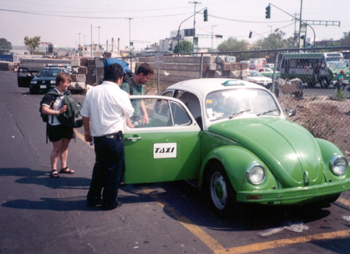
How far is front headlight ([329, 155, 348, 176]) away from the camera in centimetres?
408

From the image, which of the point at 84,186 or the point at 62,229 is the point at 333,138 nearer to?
the point at 84,186

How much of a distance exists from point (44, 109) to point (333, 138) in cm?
689

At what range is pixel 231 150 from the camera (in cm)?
411

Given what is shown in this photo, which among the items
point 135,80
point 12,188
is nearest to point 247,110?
point 135,80

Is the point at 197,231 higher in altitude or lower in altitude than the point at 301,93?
lower

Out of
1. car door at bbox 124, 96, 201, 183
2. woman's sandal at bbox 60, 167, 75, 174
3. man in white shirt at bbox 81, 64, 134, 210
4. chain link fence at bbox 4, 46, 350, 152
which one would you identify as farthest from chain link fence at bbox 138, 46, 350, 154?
woman's sandal at bbox 60, 167, 75, 174

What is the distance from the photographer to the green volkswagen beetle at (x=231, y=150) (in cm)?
382

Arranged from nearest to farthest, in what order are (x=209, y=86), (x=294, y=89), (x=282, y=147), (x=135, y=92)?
(x=282, y=147), (x=209, y=86), (x=135, y=92), (x=294, y=89)

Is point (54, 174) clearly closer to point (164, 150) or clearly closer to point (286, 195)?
point (164, 150)

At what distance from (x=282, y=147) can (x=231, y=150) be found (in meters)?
0.58

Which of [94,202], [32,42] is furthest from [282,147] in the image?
[32,42]

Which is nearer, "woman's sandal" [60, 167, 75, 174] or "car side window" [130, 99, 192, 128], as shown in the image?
"car side window" [130, 99, 192, 128]

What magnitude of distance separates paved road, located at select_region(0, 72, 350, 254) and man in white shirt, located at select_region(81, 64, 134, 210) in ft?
1.79

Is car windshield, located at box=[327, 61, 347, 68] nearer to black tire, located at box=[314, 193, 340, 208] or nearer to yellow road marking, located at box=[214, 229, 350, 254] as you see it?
black tire, located at box=[314, 193, 340, 208]
